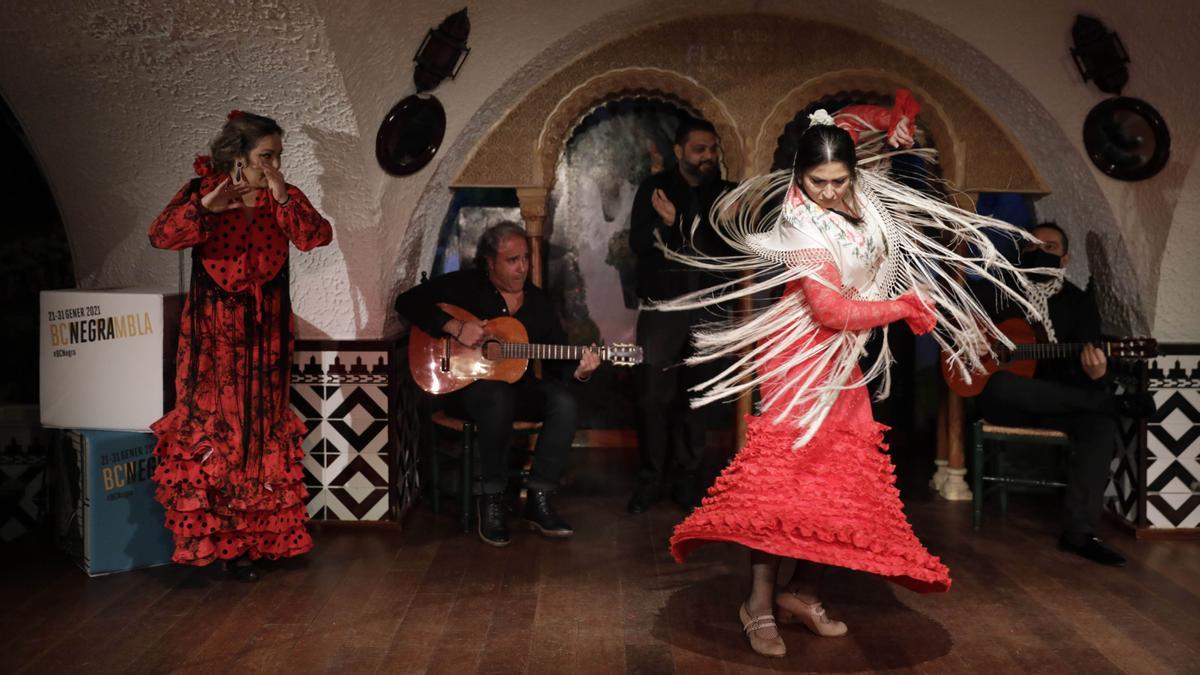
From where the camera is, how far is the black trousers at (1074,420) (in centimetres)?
490

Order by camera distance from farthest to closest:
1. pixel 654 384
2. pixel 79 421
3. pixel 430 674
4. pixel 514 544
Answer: pixel 654 384
pixel 514 544
pixel 79 421
pixel 430 674

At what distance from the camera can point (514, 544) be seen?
501 centimetres

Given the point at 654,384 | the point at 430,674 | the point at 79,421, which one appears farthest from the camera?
the point at 654,384

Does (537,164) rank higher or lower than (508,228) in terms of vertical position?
higher

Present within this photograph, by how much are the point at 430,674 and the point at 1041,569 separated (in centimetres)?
259

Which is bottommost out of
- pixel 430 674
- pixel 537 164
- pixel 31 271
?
pixel 430 674

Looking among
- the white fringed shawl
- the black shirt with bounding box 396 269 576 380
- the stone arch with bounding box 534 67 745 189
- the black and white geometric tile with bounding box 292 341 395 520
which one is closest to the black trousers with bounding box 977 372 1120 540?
the white fringed shawl

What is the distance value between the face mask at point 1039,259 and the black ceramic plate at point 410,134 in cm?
280

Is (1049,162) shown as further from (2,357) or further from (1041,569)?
(2,357)

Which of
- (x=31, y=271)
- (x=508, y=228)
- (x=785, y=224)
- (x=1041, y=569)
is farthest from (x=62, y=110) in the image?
(x=1041, y=569)

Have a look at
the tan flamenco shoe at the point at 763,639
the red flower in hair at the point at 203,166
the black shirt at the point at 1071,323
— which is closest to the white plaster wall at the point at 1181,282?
the black shirt at the point at 1071,323

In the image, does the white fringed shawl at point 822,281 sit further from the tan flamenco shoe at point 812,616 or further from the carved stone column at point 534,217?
the carved stone column at point 534,217

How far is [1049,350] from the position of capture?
16.7 ft

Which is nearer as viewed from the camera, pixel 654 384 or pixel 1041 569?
pixel 1041 569
